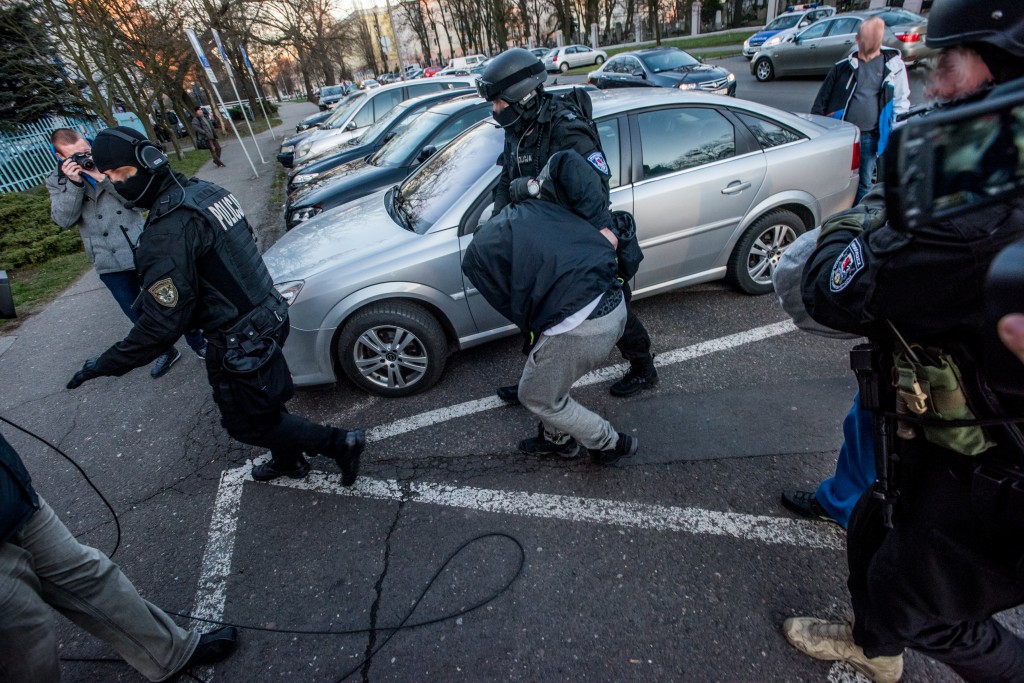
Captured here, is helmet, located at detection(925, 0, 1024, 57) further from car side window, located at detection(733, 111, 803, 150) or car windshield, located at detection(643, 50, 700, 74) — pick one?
car windshield, located at detection(643, 50, 700, 74)

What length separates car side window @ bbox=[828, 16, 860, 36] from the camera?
541 inches

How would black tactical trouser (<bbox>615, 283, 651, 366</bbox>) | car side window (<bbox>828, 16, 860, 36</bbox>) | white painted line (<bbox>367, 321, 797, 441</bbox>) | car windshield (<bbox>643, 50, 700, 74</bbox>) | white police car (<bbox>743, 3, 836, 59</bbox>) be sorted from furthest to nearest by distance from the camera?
white police car (<bbox>743, 3, 836, 59</bbox>) < car side window (<bbox>828, 16, 860, 36</bbox>) < car windshield (<bbox>643, 50, 700, 74</bbox>) < white painted line (<bbox>367, 321, 797, 441</bbox>) < black tactical trouser (<bbox>615, 283, 651, 366</bbox>)

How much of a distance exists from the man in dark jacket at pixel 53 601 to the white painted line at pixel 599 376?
1506 millimetres

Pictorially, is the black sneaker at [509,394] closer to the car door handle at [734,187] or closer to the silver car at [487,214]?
the silver car at [487,214]

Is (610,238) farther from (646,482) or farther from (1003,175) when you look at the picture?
(1003,175)

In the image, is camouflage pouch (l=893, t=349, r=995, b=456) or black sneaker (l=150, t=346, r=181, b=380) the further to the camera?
black sneaker (l=150, t=346, r=181, b=380)

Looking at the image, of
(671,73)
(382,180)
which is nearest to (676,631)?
(382,180)

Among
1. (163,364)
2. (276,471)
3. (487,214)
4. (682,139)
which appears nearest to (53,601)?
(276,471)

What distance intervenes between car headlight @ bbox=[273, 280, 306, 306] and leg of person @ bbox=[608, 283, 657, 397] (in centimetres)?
200

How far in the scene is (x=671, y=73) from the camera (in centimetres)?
1305

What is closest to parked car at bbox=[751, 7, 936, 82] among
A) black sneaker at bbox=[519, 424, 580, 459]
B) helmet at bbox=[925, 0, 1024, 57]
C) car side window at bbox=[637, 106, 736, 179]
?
car side window at bbox=[637, 106, 736, 179]

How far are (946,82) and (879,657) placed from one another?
66.5 inches

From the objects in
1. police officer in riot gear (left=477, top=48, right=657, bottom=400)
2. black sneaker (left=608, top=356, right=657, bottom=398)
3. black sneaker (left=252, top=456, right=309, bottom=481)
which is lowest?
black sneaker (left=608, top=356, right=657, bottom=398)

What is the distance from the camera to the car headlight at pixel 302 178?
7.43 metres
